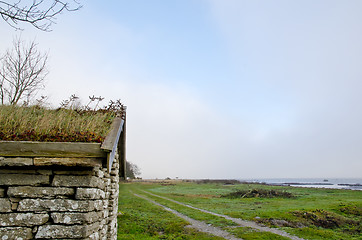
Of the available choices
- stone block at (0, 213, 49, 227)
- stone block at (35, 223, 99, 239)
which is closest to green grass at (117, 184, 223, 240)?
stone block at (35, 223, 99, 239)

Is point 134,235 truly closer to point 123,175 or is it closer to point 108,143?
point 123,175

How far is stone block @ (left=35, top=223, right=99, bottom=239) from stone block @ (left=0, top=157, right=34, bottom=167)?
1.22 metres

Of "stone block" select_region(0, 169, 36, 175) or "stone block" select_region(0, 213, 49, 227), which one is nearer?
"stone block" select_region(0, 213, 49, 227)

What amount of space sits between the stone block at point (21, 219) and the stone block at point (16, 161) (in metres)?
0.91

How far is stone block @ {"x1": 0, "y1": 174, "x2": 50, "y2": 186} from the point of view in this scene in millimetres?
4457

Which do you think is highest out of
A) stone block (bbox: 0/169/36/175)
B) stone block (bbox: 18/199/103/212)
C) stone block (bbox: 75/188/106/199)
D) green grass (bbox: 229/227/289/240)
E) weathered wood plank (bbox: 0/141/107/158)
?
weathered wood plank (bbox: 0/141/107/158)

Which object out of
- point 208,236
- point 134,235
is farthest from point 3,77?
point 208,236

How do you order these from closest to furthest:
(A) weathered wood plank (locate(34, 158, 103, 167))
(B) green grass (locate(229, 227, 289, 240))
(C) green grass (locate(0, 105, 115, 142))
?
(A) weathered wood plank (locate(34, 158, 103, 167)) < (C) green grass (locate(0, 105, 115, 142)) < (B) green grass (locate(229, 227, 289, 240))

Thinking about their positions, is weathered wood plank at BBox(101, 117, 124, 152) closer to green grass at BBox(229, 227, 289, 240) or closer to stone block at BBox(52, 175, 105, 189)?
stone block at BBox(52, 175, 105, 189)

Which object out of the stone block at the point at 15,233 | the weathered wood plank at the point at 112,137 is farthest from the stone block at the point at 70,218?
the weathered wood plank at the point at 112,137

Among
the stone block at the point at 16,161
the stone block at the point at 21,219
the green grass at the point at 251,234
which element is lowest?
the green grass at the point at 251,234

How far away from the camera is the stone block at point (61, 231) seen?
4.36 meters

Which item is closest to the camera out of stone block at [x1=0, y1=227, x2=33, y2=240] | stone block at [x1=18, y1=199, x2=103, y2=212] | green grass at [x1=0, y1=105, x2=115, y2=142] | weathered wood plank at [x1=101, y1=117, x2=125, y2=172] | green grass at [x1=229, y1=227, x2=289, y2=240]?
stone block at [x1=0, y1=227, x2=33, y2=240]

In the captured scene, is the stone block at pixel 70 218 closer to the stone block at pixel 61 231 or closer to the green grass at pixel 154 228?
the stone block at pixel 61 231
